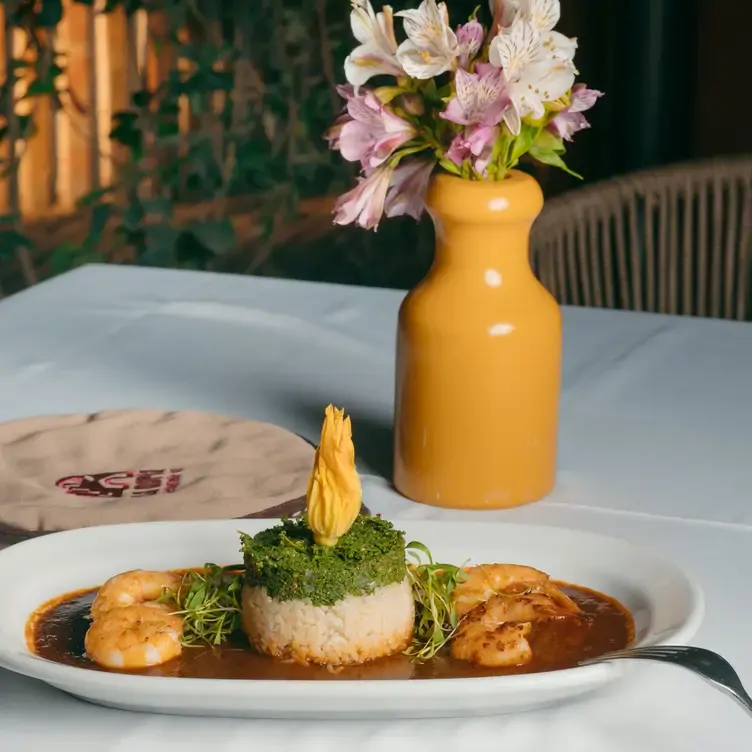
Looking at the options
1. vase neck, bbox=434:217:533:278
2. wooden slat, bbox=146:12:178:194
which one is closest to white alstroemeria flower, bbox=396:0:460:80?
vase neck, bbox=434:217:533:278

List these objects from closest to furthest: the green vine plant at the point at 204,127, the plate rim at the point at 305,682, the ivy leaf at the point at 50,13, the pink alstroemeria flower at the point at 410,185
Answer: the plate rim at the point at 305,682
the pink alstroemeria flower at the point at 410,185
the ivy leaf at the point at 50,13
the green vine plant at the point at 204,127

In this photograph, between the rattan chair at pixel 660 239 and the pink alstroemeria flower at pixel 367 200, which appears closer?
the pink alstroemeria flower at pixel 367 200

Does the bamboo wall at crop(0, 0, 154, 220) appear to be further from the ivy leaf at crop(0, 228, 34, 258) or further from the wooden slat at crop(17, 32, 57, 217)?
the ivy leaf at crop(0, 228, 34, 258)

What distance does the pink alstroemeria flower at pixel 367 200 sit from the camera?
0.94 metres

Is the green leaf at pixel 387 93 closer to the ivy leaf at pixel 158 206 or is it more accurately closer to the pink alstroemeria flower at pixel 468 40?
the pink alstroemeria flower at pixel 468 40

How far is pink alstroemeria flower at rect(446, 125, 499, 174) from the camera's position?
0.90 metres

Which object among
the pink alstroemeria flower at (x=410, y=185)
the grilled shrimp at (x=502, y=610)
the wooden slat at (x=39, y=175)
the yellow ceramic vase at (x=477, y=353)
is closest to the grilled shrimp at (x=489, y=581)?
the grilled shrimp at (x=502, y=610)

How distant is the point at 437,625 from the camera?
687 millimetres

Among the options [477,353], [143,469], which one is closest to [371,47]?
[477,353]

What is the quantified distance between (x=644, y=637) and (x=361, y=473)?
0.40 meters

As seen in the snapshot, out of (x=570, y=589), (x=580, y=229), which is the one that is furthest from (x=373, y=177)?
(x=580, y=229)

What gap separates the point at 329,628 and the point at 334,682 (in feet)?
0.19

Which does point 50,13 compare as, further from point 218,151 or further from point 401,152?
point 401,152

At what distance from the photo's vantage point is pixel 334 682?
615 mm
